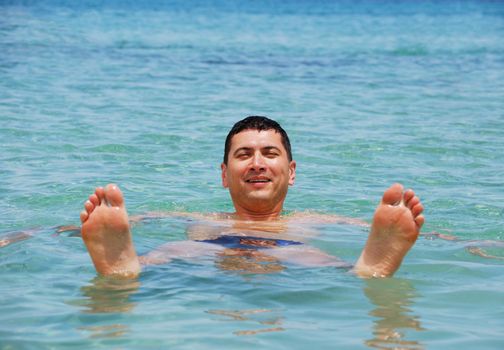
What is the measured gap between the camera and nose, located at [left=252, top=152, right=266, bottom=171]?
5.41 m

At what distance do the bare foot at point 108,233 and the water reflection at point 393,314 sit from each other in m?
1.10

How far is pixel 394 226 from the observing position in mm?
4164

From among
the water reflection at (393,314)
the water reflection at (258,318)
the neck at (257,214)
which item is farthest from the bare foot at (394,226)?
the neck at (257,214)

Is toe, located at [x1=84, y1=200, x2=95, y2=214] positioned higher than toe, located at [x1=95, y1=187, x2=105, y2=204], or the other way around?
toe, located at [x1=95, y1=187, x2=105, y2=204]

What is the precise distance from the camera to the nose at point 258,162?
541cm

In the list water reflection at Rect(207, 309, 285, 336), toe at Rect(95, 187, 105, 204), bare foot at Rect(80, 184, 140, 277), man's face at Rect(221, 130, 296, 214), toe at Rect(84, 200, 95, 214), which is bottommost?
water reflection at Rect(207, 309, 285, 336)

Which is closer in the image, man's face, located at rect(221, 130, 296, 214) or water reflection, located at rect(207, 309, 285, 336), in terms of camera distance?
water reflection, located at rect(207, 309, 285, 336)

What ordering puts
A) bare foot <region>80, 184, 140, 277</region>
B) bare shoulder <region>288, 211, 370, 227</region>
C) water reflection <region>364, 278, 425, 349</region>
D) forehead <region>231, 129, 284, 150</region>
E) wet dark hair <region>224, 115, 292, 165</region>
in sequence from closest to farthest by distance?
water reflection <region>364, 278, 425, 349</region>
bare foot <region>80, 184, 140, 277</region>
forehead <region>231, 129, 284, 150</region>
wet dark hair <region>224, 115, 292, 165</region>
bare shoulder <region>288, 211, 370, 227</region>

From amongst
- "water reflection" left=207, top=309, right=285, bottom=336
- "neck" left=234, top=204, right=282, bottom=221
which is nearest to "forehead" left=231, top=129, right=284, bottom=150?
"neck" left=234, top=204, right=282, bottom=221

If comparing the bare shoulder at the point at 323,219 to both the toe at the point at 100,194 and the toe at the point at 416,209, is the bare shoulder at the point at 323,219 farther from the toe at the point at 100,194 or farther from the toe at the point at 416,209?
the toe at the point at 100,194

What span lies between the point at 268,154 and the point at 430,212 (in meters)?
1.62

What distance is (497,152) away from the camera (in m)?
8.83

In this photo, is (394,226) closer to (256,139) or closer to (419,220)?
(419,220)

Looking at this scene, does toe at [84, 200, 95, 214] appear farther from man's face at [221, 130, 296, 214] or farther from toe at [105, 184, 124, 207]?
man's face at [221, 130, 296, 214]
